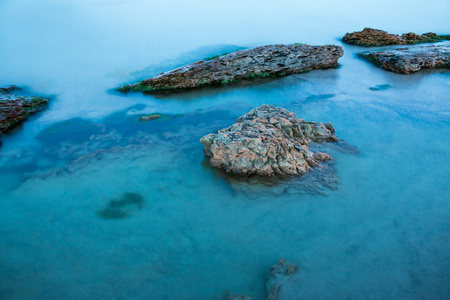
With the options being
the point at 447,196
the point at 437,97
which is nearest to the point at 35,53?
the point at 447,196

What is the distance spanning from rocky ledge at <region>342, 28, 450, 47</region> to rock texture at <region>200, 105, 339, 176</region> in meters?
14.4

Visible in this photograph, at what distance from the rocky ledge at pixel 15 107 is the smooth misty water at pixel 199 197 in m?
0.55

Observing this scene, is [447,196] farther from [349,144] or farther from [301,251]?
[301,251]

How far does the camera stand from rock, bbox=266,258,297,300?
4982mm

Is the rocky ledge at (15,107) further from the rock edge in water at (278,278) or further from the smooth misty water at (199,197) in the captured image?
the rock edge in water at (278,278)

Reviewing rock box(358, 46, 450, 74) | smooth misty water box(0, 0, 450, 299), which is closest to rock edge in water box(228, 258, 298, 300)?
smooth misty water box(0, 0, 450, 299)

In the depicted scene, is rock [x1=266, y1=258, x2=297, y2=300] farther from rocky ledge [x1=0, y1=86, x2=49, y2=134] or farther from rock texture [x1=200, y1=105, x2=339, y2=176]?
rocky ledge [x1=0, y1=86, x2=49, y2=134]

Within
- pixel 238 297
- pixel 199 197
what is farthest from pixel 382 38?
pixel 238 297

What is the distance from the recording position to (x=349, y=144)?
9258 mm

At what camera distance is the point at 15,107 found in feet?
35.6

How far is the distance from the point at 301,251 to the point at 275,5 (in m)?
27.1

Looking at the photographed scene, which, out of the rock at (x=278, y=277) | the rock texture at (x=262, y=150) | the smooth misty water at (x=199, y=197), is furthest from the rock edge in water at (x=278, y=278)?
the rock texture at (x=262, y=150)

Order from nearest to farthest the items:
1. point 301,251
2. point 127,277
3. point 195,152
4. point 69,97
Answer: point 127,277 < point 301,251 < point 195,152 < point 69,97

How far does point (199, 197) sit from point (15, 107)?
8.63m
